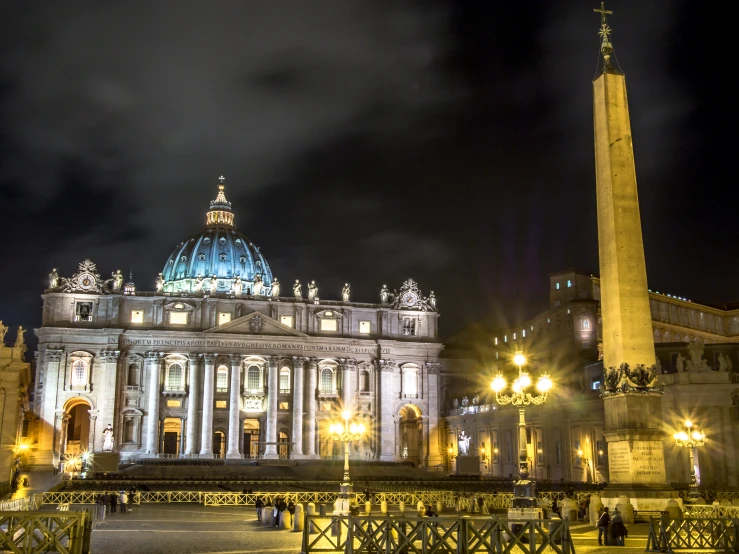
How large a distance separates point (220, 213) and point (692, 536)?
385ft

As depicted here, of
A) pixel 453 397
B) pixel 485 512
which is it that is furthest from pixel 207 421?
pixel 485 512

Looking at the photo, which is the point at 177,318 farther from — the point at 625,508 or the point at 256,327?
the point at 625,508

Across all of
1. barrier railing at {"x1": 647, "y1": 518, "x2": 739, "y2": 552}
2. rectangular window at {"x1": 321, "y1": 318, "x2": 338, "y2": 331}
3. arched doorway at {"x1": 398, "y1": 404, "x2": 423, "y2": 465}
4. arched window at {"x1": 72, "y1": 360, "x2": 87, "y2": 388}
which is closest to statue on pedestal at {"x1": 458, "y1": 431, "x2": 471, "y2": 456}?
arched doorway at {"x1": 398, "y1": 404, "x2": 423, "y2": 465}

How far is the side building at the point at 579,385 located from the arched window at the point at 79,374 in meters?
36.3

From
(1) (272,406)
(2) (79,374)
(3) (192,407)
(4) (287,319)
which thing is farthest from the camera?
(4) (287,319)

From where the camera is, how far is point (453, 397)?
95000 millimetres

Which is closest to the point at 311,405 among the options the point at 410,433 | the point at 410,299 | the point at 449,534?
the point at 410,433

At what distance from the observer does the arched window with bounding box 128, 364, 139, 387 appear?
83500mm

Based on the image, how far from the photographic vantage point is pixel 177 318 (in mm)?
86062

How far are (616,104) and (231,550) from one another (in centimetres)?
1590

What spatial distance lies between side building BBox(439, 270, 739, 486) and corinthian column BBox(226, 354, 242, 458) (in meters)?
21.6

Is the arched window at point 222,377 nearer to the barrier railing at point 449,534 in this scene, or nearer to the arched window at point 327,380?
the arched window at point 327,380

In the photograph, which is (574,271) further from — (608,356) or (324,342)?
(608,356)

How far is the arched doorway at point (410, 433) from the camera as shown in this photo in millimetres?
91188
